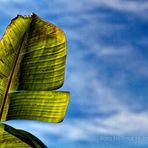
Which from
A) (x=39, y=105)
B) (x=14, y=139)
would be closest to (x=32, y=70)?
(x=39, y=105)

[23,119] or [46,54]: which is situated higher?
[46,54]

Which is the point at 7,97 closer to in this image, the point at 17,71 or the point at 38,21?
the point at 17,71

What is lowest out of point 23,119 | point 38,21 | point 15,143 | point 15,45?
point 15,143

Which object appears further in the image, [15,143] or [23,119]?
[23,119]

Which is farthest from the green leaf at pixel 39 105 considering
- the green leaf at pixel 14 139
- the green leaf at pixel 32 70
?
the green leaf at pixel 14 139

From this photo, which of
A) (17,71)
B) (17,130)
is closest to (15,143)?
(17,130)

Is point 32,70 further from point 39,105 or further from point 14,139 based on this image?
point 14,139
